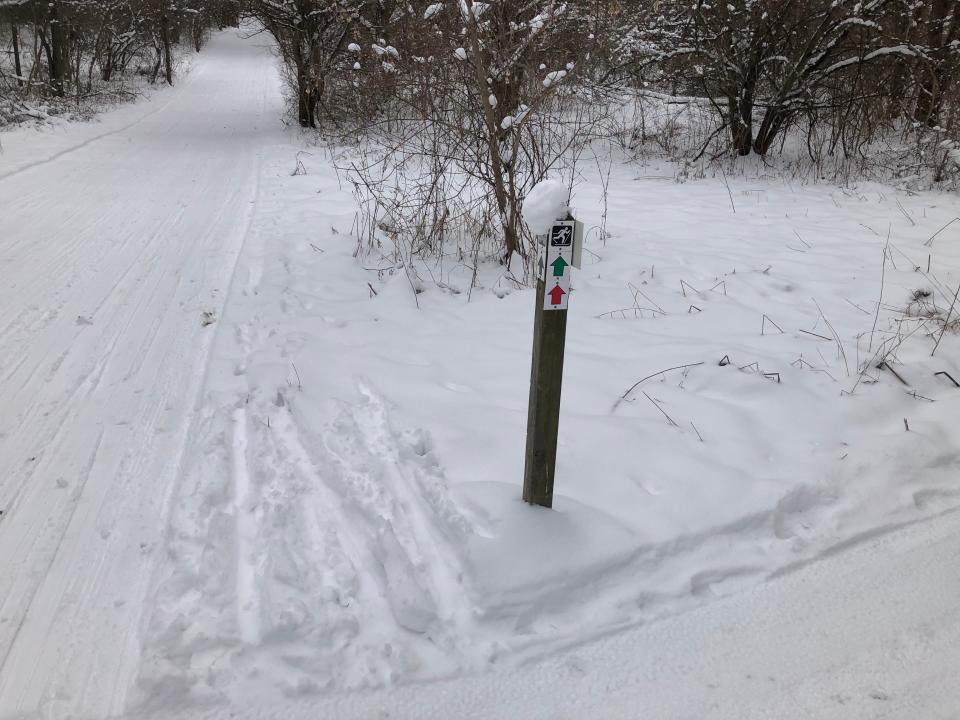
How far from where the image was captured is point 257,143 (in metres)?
12.5

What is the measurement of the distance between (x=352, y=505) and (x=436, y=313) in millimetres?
2273

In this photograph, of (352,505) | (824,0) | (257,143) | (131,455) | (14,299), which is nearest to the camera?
(352,505)

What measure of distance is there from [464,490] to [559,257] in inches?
45.7

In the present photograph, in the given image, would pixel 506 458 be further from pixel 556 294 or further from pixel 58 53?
pixel 58 53

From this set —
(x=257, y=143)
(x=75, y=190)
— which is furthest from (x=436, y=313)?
(x=257, y=143)

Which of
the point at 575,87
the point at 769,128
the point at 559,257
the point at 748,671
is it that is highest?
the point at 575,87

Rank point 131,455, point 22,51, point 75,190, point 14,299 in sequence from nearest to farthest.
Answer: point 131,455, point 14,299, point 75,190, point 22,51

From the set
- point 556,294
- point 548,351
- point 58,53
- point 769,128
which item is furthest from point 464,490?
point 58,53

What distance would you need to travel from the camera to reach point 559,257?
217cm

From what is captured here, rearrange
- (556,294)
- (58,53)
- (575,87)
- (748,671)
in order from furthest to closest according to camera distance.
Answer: (58,53)
(575,87)
(556,294)
(748,671)

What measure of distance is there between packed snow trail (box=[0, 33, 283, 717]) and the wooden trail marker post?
1.49 metres

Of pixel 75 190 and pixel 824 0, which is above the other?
pixel 824 0

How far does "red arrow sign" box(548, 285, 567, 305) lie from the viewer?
7.26 ft

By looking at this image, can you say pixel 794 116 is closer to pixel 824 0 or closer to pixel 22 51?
pixel 824 0
